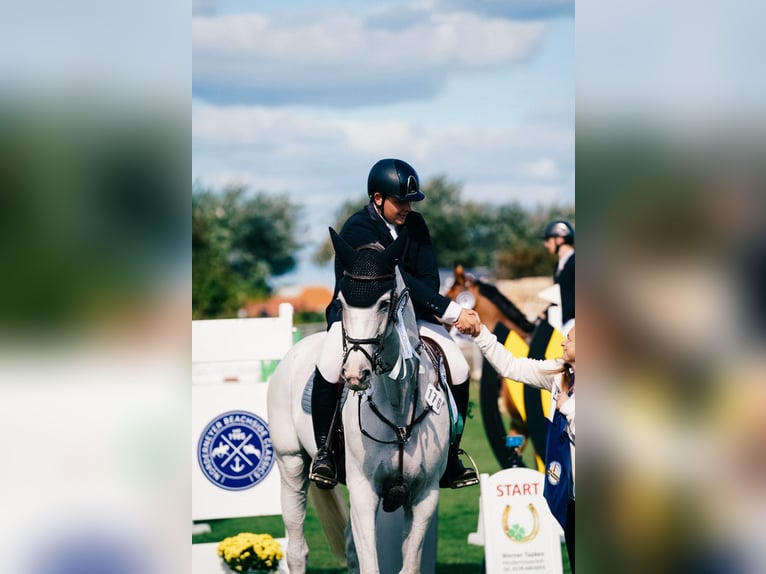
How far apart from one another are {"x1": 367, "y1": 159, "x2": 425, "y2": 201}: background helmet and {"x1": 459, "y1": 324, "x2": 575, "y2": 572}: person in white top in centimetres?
87

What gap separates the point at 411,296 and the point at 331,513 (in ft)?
7.01

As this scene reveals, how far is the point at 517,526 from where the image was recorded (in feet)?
23.3

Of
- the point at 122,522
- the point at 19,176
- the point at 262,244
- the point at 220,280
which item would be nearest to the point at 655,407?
the point at 122,522

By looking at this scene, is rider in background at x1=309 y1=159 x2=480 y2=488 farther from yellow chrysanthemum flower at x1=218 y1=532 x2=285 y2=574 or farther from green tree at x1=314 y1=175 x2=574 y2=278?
green tree at x1=314 y1=175 x2=574 y2=278

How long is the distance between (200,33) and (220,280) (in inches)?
433

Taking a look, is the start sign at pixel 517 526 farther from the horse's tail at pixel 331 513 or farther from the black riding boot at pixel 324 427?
the black riding boot at pixel 324 427

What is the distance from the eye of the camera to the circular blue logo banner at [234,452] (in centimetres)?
790

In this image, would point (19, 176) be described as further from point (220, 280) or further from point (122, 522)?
point (220, 280)

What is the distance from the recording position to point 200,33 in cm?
3934

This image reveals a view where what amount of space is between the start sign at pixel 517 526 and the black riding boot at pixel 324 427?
6.07ft

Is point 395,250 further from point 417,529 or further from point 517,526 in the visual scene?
point 517,526

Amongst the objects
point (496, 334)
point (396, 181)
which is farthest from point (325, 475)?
point (496, 334)

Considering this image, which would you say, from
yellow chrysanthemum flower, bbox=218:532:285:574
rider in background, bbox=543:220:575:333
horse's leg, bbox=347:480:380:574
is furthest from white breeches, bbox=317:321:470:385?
rider in background, bbox=543:220:575:333

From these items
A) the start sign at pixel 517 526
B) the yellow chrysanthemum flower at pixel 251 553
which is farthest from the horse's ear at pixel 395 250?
the yellow chrysanthemum flower at pixel 251 553
